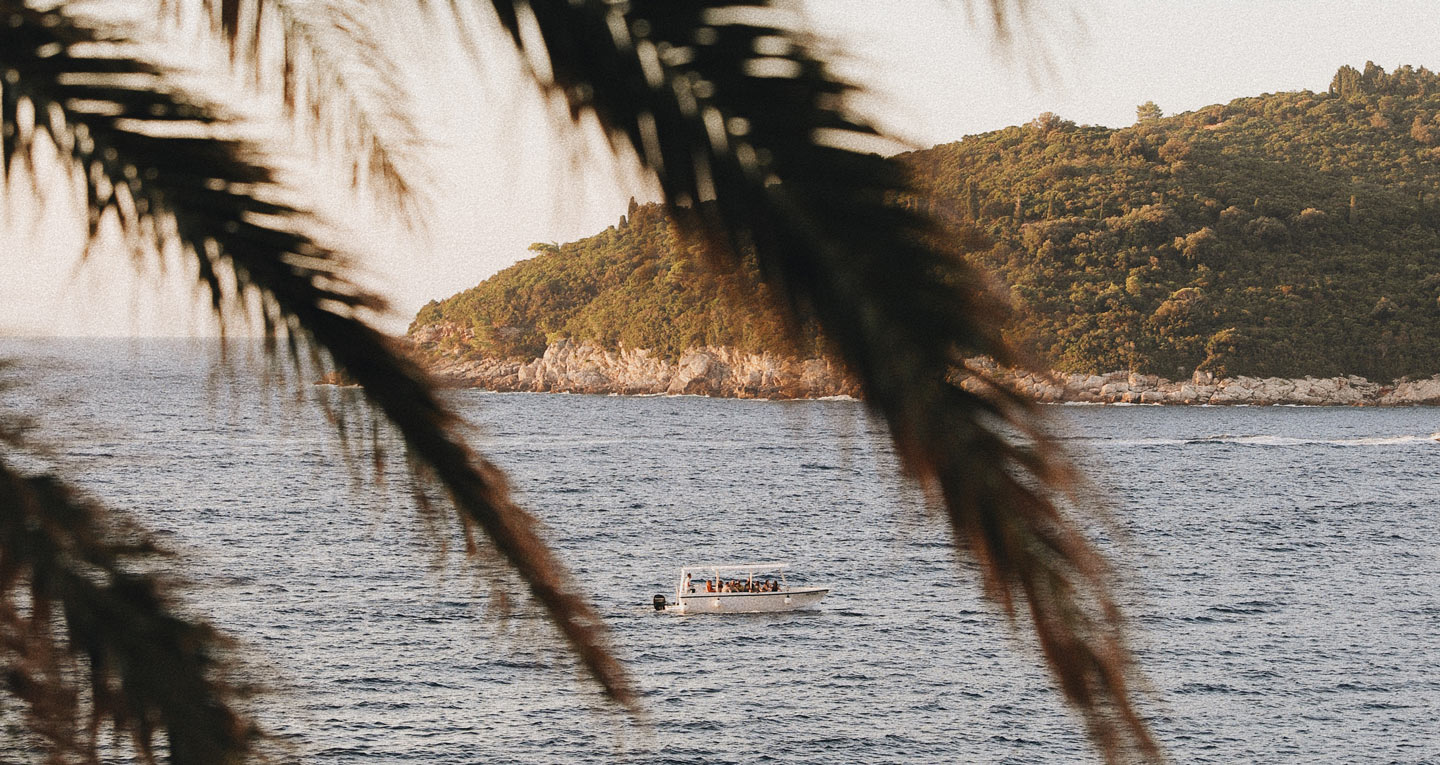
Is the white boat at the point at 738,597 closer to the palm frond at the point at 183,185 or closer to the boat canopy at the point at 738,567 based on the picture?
the boat canopy at the point at 738,567

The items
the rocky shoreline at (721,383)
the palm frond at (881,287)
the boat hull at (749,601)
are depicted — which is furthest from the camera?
the rocky shoreline at (721,383)

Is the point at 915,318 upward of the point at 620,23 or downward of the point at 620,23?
downward

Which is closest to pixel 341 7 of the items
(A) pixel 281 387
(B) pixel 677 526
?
(A) pixel 281 387

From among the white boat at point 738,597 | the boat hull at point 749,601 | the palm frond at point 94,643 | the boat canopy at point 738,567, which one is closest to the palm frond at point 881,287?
the palm frond at point 94,643

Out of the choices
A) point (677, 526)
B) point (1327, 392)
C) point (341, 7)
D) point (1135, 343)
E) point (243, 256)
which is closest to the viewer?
point (243, 256)

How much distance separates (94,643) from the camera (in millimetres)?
1917

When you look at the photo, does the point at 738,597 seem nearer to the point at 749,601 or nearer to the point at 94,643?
the point at 749,601

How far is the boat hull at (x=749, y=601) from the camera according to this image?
46438 millimetres

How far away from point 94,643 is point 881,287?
164cm

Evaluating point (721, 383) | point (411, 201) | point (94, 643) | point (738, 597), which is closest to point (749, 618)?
point (738, 597)

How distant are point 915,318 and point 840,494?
7576cm

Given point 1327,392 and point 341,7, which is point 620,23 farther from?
point 1327,392

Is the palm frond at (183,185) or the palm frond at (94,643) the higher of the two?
the palm frond at (183,185)

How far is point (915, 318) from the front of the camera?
0.92 metres
